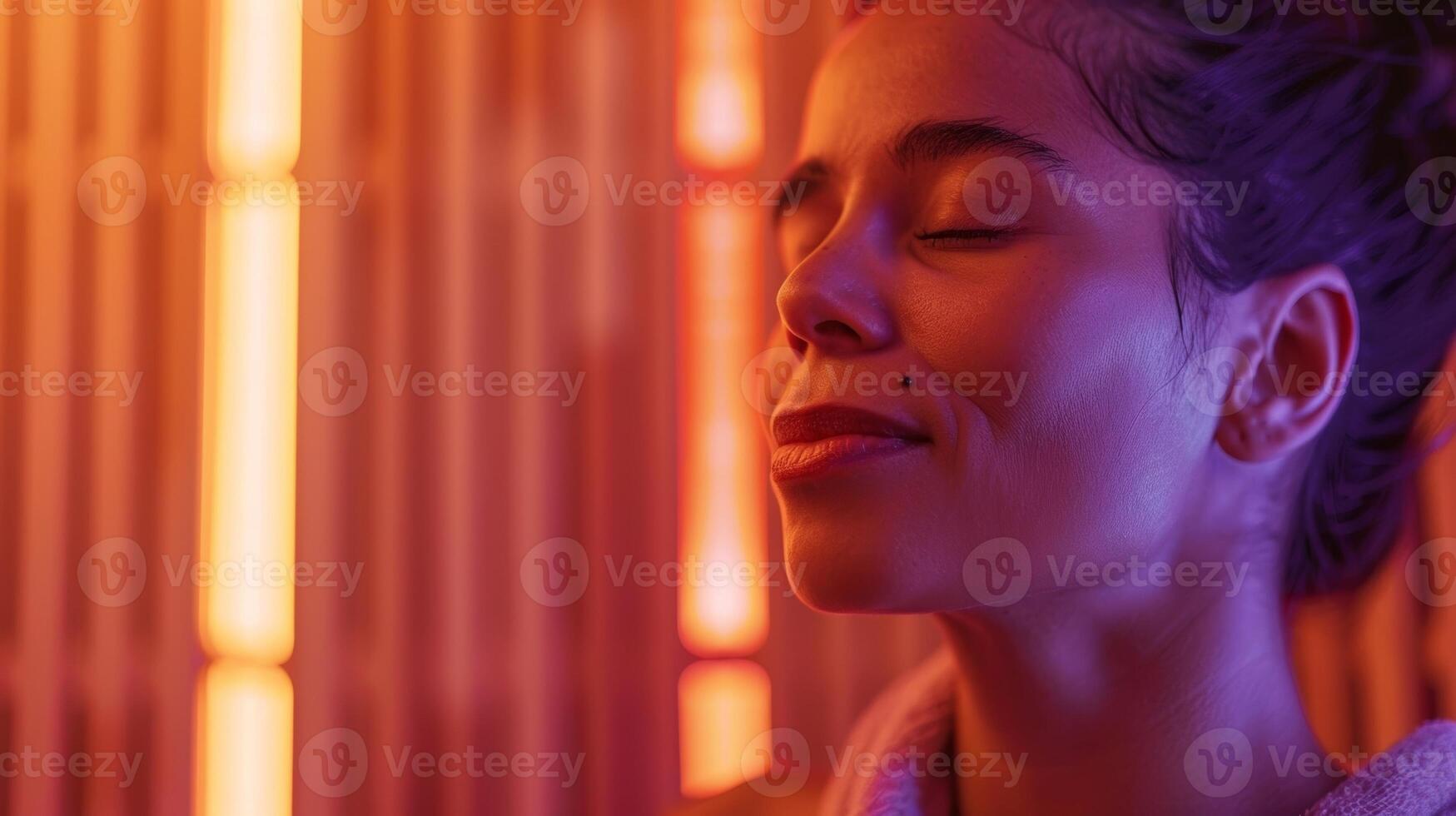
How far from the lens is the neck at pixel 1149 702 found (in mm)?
690

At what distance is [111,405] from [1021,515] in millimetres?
1335

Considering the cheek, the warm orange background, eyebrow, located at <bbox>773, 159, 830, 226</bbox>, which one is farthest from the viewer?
the warm orange background

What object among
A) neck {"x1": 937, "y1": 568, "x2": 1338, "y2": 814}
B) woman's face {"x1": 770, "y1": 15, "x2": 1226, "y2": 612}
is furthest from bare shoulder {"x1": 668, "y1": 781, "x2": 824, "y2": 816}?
woman's face {"x1": 770, "y1": 15, "x2": 1226, "y2": 612}

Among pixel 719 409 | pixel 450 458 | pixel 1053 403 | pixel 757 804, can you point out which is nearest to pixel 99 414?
pixel 450 458

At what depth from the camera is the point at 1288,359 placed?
0.70 m

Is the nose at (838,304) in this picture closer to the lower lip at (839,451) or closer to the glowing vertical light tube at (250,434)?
the lower lip at (839,451)

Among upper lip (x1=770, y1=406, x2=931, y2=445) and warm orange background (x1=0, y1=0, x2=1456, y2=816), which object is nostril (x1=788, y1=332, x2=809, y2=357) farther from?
warm orange background (x1=0, y1=0, x2=1456, y2=816)

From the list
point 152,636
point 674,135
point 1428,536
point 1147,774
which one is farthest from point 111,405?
point 1428,536

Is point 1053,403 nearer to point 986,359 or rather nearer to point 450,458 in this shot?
point 986,359

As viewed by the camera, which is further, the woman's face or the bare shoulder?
the bare shoulder

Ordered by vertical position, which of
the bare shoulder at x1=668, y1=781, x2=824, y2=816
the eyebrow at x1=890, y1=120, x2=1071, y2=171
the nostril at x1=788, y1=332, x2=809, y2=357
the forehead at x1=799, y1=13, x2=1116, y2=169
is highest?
the forehead at x1=799, y1=13, x2=1116, y2=169

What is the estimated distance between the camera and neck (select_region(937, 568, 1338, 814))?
2.26 feet

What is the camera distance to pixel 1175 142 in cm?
67

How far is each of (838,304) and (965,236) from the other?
0.09m
